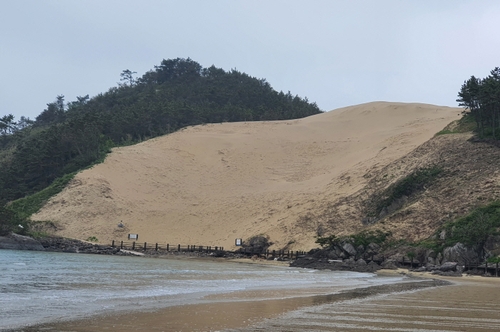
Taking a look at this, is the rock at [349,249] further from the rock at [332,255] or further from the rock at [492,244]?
the rock at [492,244]

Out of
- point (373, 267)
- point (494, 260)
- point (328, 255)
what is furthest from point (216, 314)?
point (328, 255)

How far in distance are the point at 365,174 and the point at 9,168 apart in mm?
47451

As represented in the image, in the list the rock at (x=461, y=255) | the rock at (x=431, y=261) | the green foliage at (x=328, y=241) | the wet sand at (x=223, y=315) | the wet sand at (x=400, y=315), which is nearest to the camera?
the wet sand at (x=223, y=315)

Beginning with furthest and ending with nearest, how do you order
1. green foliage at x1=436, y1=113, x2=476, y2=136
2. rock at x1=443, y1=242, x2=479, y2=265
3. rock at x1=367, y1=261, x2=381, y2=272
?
green foliage at x1=436, y1=113, x2=476, y2=136
rock at x1=367, y1=261, x2=381, y2=272
rock at x1=443, y1=242, x2=479, y2=265

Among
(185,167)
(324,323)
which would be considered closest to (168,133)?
(185,167)

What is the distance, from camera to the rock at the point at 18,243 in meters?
43.2

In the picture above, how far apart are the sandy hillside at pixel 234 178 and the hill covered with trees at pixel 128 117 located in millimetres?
6432

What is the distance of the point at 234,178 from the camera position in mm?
65000

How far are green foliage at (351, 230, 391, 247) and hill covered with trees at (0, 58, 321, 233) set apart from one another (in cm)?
2846


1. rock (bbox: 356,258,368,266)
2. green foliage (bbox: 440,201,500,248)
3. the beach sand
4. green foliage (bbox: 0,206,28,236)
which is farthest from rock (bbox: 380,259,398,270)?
green foliage (bbox: 0,206,28,236)

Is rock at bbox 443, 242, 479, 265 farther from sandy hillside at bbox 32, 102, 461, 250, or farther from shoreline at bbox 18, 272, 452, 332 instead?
shoreline at bbox 18, 272, 452, 332

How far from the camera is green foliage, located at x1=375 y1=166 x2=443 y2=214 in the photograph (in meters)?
40.8

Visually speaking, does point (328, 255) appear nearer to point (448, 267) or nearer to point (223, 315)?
point (448, 267)

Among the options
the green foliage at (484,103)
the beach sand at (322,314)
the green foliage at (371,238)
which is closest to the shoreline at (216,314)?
the beach sand at (322,314)
